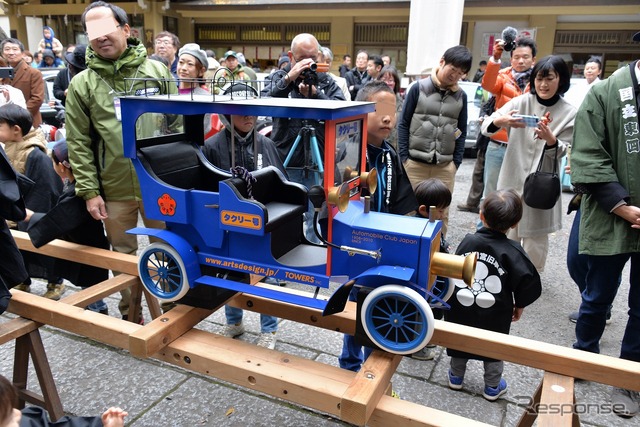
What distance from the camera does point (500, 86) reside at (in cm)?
459

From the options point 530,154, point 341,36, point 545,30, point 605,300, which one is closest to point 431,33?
point 530,154

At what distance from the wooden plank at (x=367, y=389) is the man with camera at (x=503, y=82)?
124 inches

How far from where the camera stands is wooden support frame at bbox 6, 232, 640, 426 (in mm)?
1496

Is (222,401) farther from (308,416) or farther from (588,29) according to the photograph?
(588,29)

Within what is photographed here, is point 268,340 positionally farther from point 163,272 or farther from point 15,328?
point 15,328

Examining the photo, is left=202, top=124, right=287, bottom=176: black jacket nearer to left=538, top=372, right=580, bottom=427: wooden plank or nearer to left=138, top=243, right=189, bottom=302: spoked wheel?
left=138, top=243, right=189, bottom=302: spoked wheel

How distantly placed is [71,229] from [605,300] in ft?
9.44

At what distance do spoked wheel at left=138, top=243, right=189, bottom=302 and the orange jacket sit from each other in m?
3.29

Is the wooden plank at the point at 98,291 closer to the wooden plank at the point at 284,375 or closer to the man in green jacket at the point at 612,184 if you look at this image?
the wooden plank at the point at 284,375

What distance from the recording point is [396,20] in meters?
14.7

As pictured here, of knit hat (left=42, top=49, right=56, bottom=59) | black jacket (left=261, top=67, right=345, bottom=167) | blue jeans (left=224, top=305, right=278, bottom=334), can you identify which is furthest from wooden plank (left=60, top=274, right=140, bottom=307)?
knit hat (left=42, top=49, right=56, bottom=59)

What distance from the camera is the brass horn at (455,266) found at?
5.23 ft

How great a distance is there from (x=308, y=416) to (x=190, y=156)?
1.39 meters

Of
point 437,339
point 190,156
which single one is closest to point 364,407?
point 437,339
